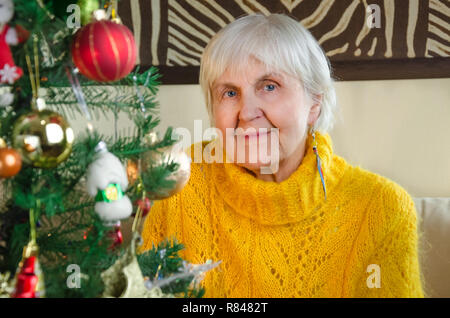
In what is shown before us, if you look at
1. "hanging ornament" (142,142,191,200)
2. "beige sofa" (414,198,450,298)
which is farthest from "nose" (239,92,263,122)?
"beige sofa" (414,198,450,298)

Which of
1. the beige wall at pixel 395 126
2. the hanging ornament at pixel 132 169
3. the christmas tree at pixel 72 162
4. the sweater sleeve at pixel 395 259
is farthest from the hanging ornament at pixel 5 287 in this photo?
the beige wall at pixel 395 126

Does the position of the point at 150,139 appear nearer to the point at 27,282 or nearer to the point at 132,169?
the point at 132,169

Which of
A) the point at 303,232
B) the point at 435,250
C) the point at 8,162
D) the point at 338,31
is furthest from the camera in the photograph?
the point at 338,31

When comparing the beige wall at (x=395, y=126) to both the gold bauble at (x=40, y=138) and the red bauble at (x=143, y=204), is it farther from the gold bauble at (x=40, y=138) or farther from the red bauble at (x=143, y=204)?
the gold bauble at (x=40, y=138)

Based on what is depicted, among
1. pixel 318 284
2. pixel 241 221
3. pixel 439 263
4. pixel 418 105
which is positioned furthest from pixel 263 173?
pixel 418 105

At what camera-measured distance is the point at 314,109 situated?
123 centimetres

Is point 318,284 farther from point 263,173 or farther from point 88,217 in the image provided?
point 88,217

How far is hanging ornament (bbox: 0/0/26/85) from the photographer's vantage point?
2.13ft

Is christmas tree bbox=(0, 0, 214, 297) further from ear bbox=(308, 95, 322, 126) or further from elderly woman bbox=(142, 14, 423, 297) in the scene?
ear bbox=(308, 95, 322, 126)

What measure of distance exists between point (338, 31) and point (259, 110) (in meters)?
0.64

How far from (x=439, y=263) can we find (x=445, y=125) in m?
0.51

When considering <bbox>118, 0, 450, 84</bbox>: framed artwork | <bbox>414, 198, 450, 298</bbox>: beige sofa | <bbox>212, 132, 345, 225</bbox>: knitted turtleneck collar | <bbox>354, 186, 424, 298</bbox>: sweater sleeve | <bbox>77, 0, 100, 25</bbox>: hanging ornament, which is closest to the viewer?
<bbox>77, 0, 100, 25</bbox>: hanging ornament

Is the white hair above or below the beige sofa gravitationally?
above

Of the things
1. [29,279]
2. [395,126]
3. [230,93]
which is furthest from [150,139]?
[395,126]
